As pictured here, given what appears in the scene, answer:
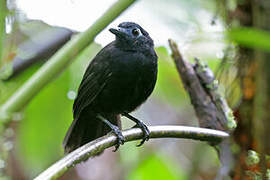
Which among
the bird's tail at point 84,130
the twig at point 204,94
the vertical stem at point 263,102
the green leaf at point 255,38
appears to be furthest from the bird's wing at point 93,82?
the green leaf at point 255,38

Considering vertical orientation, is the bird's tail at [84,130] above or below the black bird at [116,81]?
below

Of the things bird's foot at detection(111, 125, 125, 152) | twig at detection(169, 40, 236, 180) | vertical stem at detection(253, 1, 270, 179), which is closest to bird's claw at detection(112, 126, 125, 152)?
bird's foot at detection(111, 125, 125, 152)

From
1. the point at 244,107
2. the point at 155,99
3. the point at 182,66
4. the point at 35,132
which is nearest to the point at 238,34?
the point at 244,107

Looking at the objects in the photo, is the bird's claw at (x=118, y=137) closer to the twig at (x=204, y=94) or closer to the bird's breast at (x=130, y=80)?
the bird's breast at (x=130, y=80)

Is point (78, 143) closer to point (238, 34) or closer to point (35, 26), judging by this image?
point (35, 26)

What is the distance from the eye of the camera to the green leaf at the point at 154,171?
3324 millimetres

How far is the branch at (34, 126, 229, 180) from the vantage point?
1.66 m

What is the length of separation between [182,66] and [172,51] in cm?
11

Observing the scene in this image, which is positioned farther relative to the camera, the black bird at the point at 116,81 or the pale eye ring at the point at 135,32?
the pale eye ring at the point at 135,32

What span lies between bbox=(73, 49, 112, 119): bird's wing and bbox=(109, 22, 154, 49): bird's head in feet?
0.53

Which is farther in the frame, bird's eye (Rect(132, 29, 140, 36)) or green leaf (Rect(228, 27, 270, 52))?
bird's eye (Rect(132, 29, 140, 36))

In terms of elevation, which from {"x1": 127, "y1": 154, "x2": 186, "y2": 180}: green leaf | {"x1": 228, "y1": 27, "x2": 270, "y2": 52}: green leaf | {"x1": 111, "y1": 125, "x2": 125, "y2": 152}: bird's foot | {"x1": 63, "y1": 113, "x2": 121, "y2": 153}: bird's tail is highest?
{"x1": 228, "y1": 27, "x2": 270, "y2": 52}: green leaf

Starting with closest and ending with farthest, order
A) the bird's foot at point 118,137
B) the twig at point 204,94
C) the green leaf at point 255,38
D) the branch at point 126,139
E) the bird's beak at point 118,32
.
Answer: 1. the green leaf at point 255,38
2. the branch at point 126,139
3. the bird's foot at point 118,137
4. the twig at point 204,94
5. the bird's beak at point 118,32

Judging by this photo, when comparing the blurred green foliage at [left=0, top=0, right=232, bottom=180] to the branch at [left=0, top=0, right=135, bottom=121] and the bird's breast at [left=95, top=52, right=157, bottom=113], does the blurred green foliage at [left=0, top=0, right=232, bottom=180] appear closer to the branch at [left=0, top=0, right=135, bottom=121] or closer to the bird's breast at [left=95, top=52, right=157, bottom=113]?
the bird's breast at [left=95, top=52, right=157, bottom=113]
